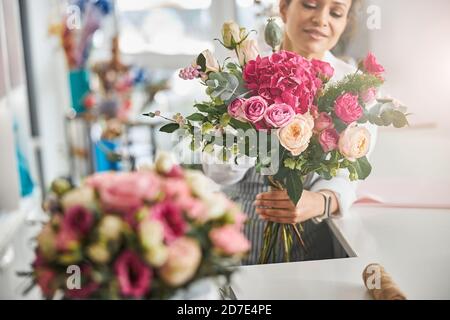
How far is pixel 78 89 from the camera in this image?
6.96 feet

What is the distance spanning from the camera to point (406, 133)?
0.98m

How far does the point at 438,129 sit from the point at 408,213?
156mm

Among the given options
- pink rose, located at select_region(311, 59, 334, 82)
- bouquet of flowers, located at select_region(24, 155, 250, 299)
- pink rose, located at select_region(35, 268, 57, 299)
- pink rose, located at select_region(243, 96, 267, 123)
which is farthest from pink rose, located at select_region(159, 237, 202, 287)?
pink rose, located at select_region(311, 59, 334, 82)

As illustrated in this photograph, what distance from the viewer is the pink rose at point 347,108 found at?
80 cm

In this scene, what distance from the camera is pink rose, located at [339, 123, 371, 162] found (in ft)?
2.64

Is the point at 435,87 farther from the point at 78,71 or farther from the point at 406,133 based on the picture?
the point at 78,71

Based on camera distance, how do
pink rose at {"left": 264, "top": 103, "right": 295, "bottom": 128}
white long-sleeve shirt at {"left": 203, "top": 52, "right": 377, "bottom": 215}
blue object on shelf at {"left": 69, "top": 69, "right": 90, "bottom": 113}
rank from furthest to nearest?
blue object on shelf at {"left": 69, "top": 69, "right": 90, "bottom": 113} → white long-sleeve shirt at {"left": 203, "top": 52, "right": 377, "bottom": 215} → pink rose at {"left": 264, "top": 103, "right": 295, "bottom": 128}

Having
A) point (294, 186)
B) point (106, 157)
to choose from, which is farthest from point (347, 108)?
point (106, 157)

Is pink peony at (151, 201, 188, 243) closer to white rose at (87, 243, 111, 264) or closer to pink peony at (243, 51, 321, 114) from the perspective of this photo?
white rose at (87, 243, 111, 264)

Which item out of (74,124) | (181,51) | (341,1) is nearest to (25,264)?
(181,51)

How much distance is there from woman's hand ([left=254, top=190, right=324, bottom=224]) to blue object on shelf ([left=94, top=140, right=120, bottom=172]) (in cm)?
25

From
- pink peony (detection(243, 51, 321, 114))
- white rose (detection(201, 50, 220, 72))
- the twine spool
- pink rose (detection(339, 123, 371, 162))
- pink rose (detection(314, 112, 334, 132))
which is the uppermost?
white rose (detection(201, 50, 220, 72))

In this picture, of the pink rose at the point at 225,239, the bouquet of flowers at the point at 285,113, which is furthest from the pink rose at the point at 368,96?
the pink rose at the point at 225,239

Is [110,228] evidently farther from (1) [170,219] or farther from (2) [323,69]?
(2) [323,69]
